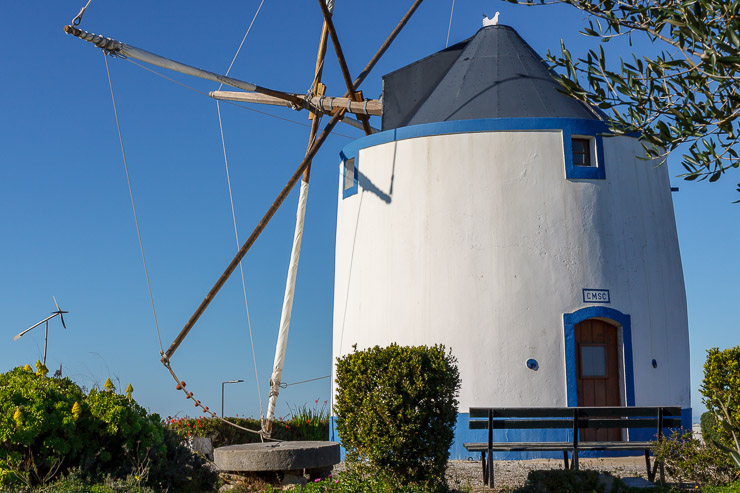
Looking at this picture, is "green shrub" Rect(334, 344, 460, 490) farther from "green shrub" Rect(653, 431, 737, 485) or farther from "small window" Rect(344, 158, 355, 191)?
"small window" Rect(344, 158, 355, 191)

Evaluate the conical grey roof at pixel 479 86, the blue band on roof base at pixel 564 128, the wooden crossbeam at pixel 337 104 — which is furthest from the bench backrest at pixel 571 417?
the wooden crossbeam at pixel 337 104

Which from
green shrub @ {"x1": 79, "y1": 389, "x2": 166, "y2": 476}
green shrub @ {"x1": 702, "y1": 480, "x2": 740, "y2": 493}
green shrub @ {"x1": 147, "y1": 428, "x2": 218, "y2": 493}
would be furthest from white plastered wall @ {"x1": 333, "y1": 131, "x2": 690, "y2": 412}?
green shrub @ {"x1": 79, "y1": 389, "x2": 166, "y2": 476}

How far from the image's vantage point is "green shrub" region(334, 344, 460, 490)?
294 inches

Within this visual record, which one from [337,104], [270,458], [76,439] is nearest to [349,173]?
[337,104]

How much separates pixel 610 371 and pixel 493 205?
3.11m

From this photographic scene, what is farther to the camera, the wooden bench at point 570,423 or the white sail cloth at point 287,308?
the white sail cloth at point 287,308

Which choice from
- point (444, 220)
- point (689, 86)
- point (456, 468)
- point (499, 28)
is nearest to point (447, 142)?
point (444, 220)

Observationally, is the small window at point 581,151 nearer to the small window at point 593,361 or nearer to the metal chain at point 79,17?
the small window at point 593,361

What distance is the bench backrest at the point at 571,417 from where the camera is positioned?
8.88 m

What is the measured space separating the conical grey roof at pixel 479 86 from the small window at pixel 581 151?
2.09ft

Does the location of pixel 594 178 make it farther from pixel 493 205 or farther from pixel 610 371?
pixel 610 371

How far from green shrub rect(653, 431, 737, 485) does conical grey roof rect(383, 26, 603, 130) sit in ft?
19.0

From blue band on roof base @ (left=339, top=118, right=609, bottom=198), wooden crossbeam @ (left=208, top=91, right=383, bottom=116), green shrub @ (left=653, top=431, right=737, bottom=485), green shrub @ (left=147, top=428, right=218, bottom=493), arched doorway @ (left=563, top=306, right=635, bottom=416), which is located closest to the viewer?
green shrub @ (left=147, top=428, right=218, bottom=493)

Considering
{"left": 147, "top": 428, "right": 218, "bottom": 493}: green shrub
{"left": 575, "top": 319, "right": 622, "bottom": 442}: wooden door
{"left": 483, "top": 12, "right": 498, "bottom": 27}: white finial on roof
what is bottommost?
{"left": 147, "top": 428, "right": 218, "bottom": 493}: green shrub
